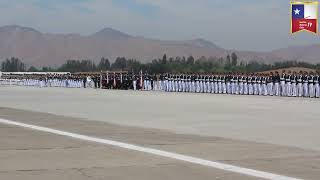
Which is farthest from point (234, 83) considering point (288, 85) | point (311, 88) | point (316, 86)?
point (316, 86)

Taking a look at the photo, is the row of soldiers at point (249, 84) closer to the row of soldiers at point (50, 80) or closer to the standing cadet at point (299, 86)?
the standing cadet at point (299, 86)

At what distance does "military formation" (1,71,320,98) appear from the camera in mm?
33938

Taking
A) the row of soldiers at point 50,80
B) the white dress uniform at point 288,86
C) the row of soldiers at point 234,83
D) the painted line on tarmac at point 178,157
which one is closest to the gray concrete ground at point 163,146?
the painted line on tarmac at point 178,157

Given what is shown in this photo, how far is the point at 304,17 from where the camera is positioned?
28125 millimetres

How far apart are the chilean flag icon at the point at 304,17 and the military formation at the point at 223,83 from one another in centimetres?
532

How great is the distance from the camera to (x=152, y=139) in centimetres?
1244

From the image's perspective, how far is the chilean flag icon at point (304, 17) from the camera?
27.6 metres

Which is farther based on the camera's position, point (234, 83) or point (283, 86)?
point (234, 83)

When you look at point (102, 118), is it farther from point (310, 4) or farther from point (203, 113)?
point (310, 4)

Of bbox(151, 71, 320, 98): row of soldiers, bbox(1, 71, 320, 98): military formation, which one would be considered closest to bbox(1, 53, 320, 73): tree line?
bbox(1, 71, 320, 98): military formation

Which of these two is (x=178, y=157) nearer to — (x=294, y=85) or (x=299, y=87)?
(x=299, y=87)

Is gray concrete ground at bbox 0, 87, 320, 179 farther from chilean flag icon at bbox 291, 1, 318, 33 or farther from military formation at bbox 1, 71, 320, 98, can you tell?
military formation at bbox 1, 71, 320, 98

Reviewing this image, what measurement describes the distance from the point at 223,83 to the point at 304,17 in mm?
12972

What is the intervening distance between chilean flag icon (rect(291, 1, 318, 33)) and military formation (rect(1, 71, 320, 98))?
5320mm
